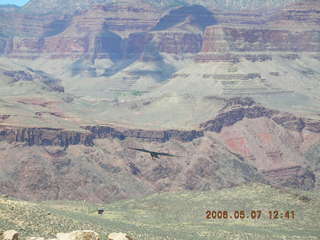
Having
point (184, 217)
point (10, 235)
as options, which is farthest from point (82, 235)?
point (184, 217)

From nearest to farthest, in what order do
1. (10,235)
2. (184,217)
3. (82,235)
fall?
1. (82,235)
2. (10,235)
3. (184,217)

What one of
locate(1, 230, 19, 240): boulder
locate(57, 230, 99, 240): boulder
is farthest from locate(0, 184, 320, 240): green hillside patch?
locate(57, 230, 99, 240): boulder

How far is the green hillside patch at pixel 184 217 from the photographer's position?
9450cm

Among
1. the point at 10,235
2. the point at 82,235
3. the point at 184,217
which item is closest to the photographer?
the point at 82,235

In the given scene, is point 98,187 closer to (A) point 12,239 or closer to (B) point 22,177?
(B) point 22,177

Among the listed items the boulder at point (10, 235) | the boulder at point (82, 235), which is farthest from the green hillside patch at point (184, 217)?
the boulder at point (82, 235)

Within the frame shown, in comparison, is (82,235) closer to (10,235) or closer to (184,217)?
(10,235)

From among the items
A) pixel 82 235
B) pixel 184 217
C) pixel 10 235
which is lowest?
pixel 184 217

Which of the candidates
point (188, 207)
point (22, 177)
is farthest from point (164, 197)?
point (22, 177)

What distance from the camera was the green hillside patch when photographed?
94.5 metres

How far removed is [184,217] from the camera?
12019 cm

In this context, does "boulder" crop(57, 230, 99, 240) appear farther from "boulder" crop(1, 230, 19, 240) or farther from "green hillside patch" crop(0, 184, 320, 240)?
"green hillside patch" crop(0, 184, 320, 240)

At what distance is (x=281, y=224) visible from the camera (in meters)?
115

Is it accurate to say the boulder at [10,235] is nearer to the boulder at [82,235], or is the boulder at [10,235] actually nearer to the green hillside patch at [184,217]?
the boulder at [82,235]
